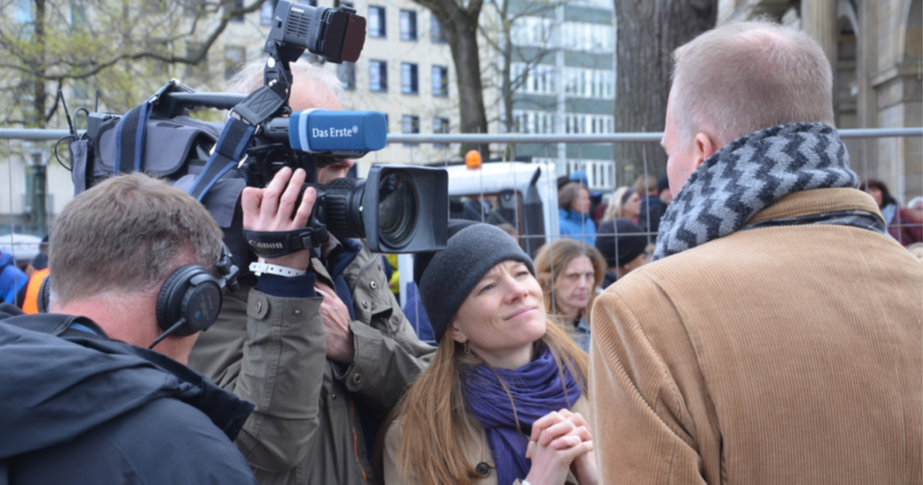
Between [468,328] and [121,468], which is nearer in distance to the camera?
[121,468]

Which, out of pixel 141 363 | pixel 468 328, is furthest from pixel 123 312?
pixel 468 328

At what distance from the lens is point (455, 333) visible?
2.43 metres

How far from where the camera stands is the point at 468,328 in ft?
7.86

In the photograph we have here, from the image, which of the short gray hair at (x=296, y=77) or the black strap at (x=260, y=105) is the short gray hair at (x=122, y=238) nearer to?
the black strap at (x=260, y=105)

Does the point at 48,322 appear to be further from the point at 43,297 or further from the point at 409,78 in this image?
the point at 409,78

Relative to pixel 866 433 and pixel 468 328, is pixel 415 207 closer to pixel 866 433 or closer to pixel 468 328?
pixel 468 328

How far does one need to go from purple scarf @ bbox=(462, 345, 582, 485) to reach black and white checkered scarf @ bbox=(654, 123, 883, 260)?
0.92 m

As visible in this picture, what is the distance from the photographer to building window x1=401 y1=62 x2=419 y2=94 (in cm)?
3903

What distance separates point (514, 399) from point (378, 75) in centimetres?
3601

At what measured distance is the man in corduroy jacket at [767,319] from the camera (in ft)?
4.40

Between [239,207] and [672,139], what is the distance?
1014 mm

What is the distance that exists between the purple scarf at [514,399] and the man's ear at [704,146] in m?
0.99

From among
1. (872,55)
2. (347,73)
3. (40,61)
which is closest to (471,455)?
(872,55)

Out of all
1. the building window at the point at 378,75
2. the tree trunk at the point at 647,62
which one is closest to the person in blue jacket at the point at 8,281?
the tree trunk at the point at 647,62
